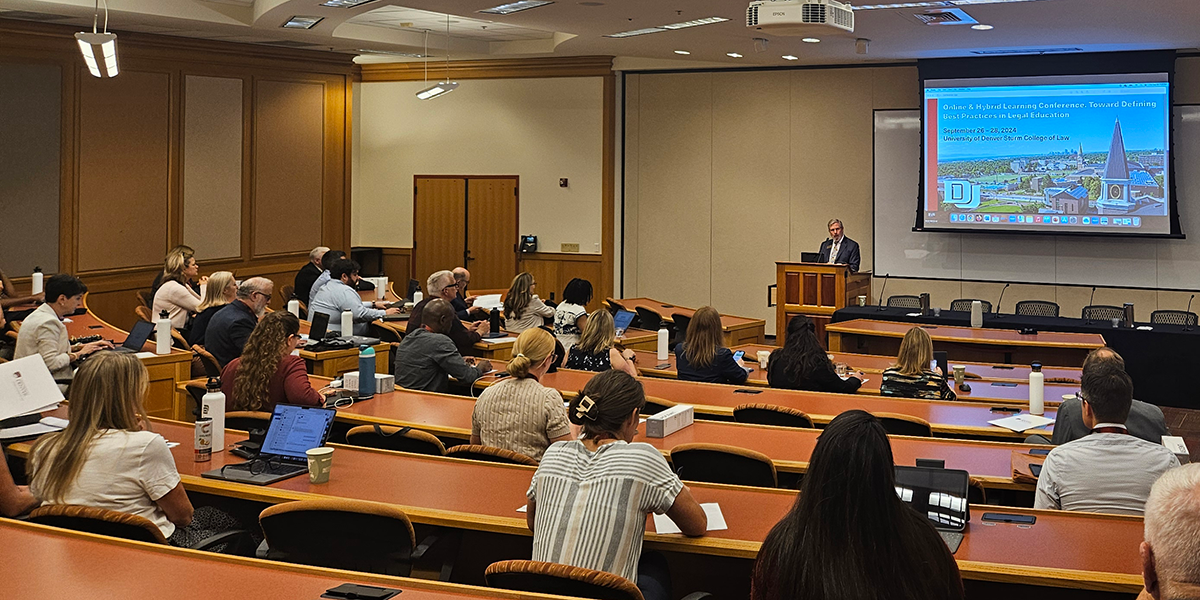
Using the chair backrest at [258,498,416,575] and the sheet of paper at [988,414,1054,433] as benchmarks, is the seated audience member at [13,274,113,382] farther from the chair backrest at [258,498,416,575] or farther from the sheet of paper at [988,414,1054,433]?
the sheet of paper at [988,414,1054,433]

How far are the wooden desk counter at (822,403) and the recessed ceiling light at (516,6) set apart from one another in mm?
3817

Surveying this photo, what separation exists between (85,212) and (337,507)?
9.65m

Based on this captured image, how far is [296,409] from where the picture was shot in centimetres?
442

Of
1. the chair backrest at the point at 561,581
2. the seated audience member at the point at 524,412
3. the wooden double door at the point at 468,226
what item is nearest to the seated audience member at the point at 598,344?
the seated audience member at the point at 524,412

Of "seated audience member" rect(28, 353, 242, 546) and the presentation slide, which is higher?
the presentation slide

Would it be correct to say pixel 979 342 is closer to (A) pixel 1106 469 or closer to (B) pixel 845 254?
(B) pixel 845 254

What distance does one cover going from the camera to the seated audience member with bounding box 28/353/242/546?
3660 mm

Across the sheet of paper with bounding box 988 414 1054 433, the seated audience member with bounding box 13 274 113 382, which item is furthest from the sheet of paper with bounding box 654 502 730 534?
the seated audience member with bounding box 13 274 113 382

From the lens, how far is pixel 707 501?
3781 mm

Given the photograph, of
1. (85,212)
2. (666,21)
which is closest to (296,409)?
(666,21)

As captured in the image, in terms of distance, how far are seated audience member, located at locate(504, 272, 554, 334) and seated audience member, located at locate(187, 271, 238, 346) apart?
2.27 meters

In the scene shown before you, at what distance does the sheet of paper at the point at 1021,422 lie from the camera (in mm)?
5387

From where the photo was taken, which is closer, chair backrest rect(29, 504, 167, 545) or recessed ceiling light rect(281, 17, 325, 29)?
chair backrest rect(29, 504, 167, 545)

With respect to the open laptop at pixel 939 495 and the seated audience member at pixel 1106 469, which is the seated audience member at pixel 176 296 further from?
the seated audience member at pixel 1106 469
